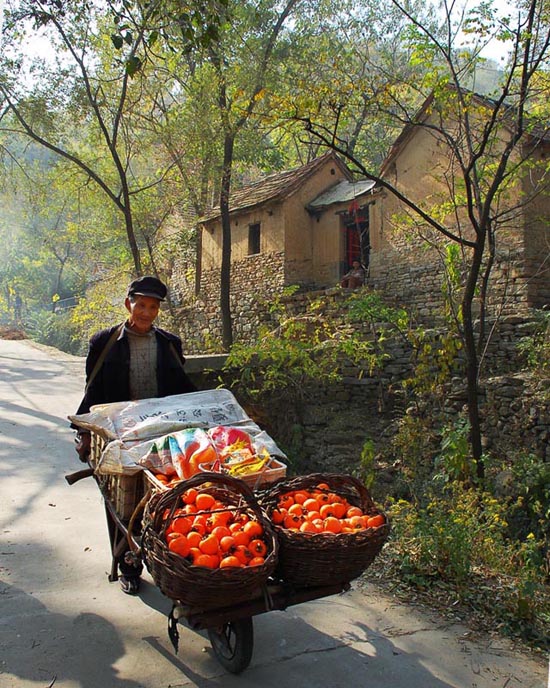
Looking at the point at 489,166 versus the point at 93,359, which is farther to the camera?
the point at 489,166

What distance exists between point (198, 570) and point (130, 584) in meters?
1.91

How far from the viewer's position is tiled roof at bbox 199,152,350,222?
21359 mm

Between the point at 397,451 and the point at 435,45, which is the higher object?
the point at 435,45

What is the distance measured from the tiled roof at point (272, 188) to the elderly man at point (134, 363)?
17.4 m

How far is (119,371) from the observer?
4.30 m

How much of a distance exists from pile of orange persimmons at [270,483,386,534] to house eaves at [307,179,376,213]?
17.3 m

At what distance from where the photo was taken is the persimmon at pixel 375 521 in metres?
3.03

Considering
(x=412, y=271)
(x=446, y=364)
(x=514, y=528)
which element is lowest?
(x=514, y=528)

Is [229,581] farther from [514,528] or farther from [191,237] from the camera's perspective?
[191,237]

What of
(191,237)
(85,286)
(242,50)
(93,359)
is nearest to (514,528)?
(93,359)

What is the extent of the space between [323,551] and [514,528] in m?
5.86

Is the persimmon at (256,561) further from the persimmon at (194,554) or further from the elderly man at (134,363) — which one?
the elderly man at (134,363)

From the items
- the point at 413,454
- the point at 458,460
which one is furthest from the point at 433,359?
the point at 458,460

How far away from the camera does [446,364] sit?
28.7 ft
